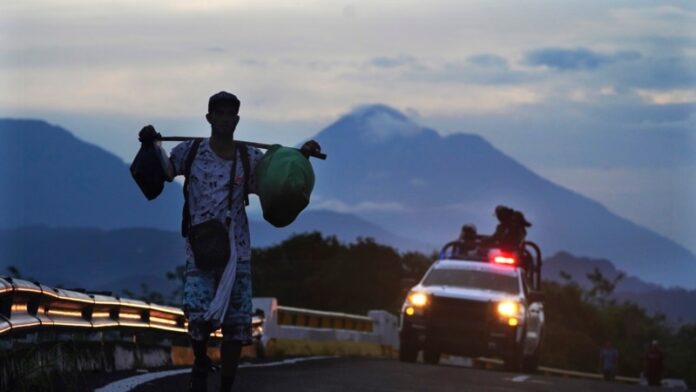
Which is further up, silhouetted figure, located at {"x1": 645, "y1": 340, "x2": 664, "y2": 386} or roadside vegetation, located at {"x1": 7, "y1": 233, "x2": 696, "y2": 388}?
roadside vegetation, located at {"x1": 7, "y1": 233, "x2": 696, "y2": 388}

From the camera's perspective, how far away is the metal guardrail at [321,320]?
2686 cm

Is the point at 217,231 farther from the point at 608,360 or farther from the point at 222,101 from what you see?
the point at 608,360

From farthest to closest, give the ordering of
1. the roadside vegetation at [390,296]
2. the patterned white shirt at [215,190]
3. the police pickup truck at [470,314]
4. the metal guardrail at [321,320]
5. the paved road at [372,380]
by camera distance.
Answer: the roadside vegetation at [390,296]
the metal guardrail at [321,320]
the police pickup truck at [470,314]
the paved road at [372,380]
the patterned white shirt at [215,190]

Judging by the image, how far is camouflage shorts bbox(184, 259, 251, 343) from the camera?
33.9 feet

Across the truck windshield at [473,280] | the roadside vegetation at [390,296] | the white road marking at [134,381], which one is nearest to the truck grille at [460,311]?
the truck windshield at [473,280]

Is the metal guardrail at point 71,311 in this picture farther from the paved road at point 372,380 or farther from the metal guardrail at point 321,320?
the metal guardrail at point 321,320

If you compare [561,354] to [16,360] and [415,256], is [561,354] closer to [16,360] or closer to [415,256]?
[415,256]

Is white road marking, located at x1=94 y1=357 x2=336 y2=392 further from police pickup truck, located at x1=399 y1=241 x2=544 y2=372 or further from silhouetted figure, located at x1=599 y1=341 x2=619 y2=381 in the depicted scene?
silhouetted figure, located at x1=599 y1=341 x2=619 y2=381

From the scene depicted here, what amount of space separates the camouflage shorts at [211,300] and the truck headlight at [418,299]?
50.5 feet

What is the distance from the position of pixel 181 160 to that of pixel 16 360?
1.61m

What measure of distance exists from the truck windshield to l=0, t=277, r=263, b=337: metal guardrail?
893 centimetres

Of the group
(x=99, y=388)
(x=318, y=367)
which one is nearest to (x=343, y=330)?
(x=318, y=367)

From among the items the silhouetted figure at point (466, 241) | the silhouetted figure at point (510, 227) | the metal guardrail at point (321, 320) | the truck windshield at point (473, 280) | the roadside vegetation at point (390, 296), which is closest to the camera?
the truck windshield at point (473, 280)

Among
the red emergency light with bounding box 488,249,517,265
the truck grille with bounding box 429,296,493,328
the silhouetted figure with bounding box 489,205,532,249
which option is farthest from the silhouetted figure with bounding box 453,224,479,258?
the truck grille with bounding box 429,296,493,328
